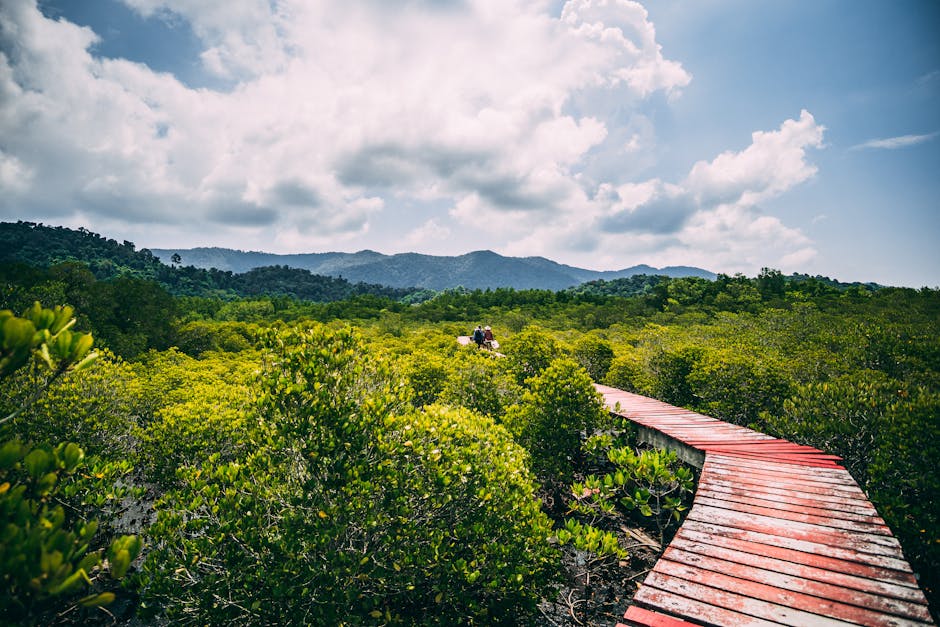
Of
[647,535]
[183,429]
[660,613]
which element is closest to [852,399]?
[647,535]

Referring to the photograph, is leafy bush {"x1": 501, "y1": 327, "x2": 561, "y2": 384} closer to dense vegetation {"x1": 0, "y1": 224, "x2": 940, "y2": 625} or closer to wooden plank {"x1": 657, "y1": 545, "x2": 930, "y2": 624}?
dense vegetation {"x1": 0, "y1": 224, "x2": 940, "y2": 625}

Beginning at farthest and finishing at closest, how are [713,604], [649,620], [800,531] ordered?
[800,531] → [713,604] → [649,620]

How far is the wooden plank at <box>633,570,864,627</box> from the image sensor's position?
2.83 m

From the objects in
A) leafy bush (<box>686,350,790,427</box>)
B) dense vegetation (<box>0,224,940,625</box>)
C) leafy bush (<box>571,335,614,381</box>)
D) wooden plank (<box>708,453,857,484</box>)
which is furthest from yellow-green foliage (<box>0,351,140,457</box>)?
leafy bush (<box>571,335,614,381</box>)

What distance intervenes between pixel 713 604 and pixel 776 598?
1.60 feet

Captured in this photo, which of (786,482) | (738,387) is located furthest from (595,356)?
(786,482)

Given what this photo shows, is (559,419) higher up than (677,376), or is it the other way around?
(677,376)

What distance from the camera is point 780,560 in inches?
135

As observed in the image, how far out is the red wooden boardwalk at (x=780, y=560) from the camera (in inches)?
114

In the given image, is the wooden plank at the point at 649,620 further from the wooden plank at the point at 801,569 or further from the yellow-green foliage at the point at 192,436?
the yellow-green foliage at the point at 192,436

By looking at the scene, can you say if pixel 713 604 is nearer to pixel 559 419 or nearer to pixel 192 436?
pixel 559 419

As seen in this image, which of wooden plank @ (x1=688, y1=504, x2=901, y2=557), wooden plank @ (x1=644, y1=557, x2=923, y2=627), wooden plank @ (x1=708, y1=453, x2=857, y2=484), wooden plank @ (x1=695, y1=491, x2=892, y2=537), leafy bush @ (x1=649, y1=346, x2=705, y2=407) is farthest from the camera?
leafy bush @ (x1=649, y1=346, x2=705, y2=407)

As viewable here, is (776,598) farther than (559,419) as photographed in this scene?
No

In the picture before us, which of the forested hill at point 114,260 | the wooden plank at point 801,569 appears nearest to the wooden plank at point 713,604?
the wooden plank at point 801,569
